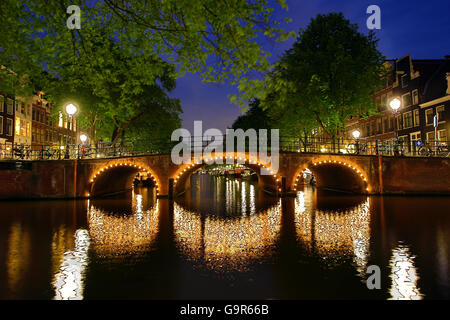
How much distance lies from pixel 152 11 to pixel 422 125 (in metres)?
35.0

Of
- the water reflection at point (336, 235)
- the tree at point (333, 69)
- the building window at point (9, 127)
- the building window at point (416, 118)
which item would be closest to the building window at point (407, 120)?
the building window at point (416, 118)

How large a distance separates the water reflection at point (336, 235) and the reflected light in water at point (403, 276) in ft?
A: 1.85

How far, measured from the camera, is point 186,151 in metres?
22.5

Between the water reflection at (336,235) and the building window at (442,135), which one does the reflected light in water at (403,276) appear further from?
the building window at (442,135)

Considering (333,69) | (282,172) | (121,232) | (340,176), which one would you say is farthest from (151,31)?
(340,176)

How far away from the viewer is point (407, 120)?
36156mm

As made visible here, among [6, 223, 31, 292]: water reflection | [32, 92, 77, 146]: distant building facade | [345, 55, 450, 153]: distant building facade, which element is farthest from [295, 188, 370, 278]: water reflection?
[32, 92, 77, 146]: distant building facade

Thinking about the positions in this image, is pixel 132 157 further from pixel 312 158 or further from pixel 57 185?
pixel 312 158

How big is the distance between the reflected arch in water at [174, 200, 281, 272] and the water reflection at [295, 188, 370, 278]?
3.28ft

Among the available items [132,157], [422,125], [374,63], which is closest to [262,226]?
[132,157]

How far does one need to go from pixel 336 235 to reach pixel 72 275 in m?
7.12

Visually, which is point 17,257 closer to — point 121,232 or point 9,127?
point 121,232
